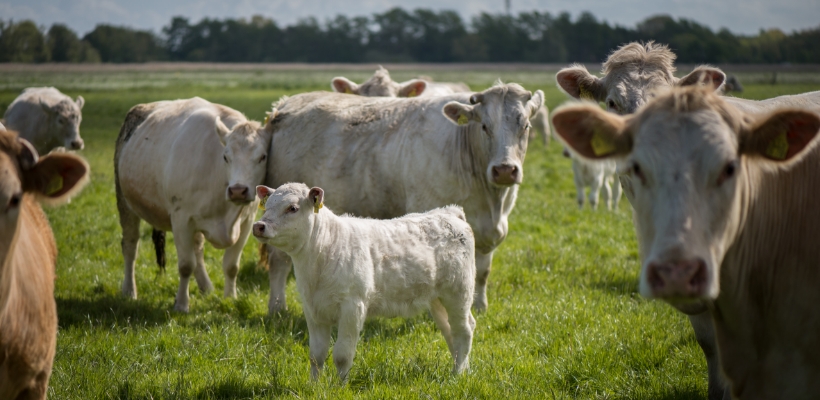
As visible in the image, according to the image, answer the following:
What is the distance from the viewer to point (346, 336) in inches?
201

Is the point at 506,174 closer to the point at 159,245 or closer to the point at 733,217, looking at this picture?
the point at 733,217

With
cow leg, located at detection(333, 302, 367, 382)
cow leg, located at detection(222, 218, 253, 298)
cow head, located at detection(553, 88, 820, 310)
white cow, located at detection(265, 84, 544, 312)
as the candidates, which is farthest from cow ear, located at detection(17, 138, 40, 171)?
cow leg, located at detection(222, 218, 253, 298)

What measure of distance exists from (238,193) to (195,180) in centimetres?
102

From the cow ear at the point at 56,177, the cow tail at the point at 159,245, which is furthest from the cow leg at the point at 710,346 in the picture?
the cow tail at the point at 159,245

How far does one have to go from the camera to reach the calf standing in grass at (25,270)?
3.35 meters

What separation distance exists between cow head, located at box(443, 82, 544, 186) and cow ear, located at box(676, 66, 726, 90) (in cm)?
170

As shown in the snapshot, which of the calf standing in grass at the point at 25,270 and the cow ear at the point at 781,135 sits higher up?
the cow ear at the point at 781,135

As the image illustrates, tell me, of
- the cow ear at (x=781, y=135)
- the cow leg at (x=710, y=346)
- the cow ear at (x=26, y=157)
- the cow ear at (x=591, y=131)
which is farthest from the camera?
the cow leg at (x=710, y=346)

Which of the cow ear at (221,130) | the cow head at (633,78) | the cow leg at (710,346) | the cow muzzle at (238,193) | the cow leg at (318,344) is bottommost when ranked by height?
the cow leg at (318,344)

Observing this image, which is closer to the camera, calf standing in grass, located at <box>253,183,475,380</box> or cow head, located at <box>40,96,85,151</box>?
calf standing in grass, located at <box>253,183,475,380</box>

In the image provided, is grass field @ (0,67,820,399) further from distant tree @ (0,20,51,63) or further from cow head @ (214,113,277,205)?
distant tree @ (0,20,51,63)

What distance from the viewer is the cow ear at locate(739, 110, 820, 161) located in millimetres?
2990

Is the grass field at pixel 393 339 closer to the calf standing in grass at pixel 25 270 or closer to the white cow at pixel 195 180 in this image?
the white cow at pixel 195 180

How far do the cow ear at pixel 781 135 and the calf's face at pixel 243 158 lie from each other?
512 centimetres
